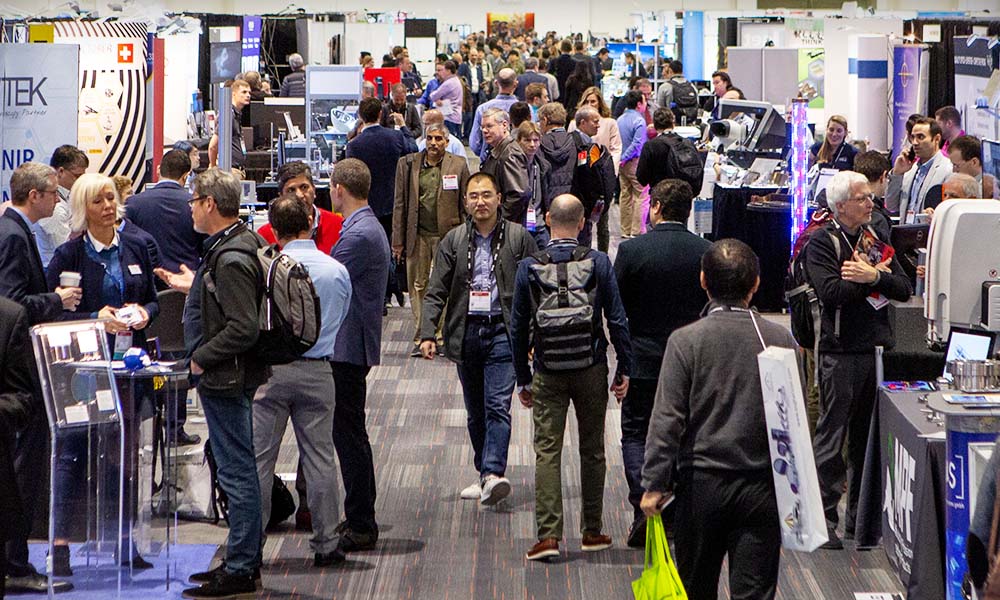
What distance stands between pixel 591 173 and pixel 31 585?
505 centimetres

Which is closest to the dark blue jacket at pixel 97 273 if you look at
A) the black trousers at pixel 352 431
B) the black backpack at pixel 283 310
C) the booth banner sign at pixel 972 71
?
Answer: the black backpack at pixel 283 310

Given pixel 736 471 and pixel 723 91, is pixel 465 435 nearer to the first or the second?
pixel 736 471

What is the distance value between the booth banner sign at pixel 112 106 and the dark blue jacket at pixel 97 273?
4.12 metres

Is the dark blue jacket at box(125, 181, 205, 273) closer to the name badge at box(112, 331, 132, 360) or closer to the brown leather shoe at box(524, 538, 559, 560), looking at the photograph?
the name badge at box(112, 331, 132, 360)

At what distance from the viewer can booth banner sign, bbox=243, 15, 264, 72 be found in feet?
53.2

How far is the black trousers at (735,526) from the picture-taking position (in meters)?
3.38

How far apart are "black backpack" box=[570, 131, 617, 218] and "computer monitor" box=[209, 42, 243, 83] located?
719cm

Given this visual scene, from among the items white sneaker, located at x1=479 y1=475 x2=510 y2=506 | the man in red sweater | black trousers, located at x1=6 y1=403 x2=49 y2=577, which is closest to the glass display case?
black trousers, located at x1=6 y1=403 x2=49 y2=577

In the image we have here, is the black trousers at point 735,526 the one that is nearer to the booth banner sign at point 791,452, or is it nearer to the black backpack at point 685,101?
the booth banner sign at point 791,452

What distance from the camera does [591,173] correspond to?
868 cm

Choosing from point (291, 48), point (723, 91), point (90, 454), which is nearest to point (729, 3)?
point (291, 48)

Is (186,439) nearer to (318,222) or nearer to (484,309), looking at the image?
(318,222)

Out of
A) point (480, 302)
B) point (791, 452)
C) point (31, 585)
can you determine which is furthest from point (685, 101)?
point (791, 452)

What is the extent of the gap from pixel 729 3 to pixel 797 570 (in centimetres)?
3100
